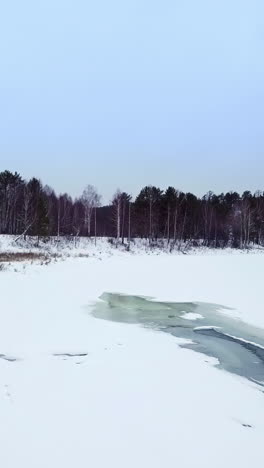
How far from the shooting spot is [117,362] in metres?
5.41

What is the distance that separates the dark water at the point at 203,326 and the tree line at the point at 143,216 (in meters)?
32.5

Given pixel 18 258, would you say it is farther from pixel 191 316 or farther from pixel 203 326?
pixel 203 326

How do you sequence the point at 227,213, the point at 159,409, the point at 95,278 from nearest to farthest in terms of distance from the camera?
the point at 159,409 → the point at 95,278 → the point at 227,213

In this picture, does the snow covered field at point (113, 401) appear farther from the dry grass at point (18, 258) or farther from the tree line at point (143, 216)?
the tree line at point (143, 216)

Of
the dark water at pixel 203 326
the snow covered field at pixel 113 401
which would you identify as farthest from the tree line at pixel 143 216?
the snow covered field at pixel 113 401

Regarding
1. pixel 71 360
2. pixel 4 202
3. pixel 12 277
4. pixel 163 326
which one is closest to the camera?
pixel 71 360

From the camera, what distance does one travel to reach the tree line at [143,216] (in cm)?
4841

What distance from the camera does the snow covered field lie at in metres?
3.11

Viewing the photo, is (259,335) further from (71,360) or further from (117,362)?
(71,360)

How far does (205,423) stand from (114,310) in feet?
19.8

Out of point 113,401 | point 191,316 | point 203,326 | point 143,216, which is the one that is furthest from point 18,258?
point 143,216

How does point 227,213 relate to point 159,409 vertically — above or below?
above

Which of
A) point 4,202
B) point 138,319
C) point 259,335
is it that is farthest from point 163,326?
point 4,202

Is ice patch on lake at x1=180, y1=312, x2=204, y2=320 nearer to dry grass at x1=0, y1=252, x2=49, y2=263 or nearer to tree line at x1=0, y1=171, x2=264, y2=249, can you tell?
dry grass at x1=0, y1=252, x2=49, y2=263
